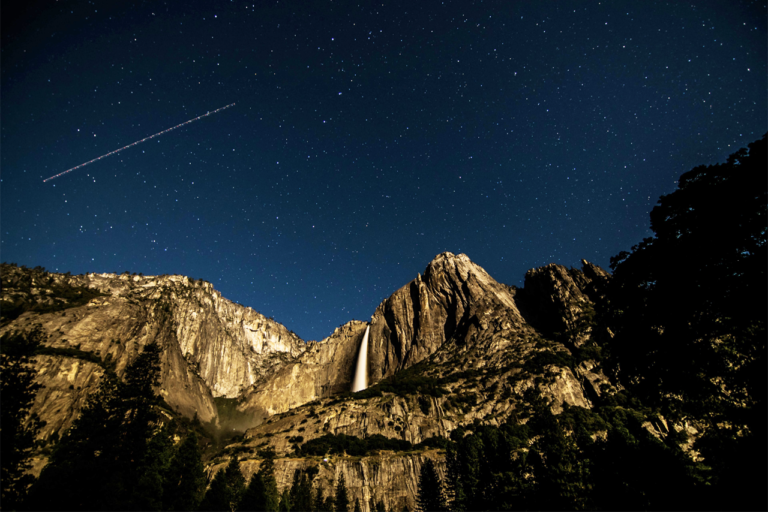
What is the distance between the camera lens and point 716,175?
13164mm

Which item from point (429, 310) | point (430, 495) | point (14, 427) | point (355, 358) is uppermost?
point (429, 310)

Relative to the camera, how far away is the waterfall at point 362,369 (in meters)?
157

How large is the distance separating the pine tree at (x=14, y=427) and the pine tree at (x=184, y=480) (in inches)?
560

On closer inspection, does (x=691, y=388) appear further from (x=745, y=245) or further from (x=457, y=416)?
(x=457, y=416)

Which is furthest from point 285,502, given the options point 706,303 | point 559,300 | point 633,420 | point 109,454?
point 559,300

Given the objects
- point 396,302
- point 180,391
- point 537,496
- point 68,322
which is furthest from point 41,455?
point 396,302

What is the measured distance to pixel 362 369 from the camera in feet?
537

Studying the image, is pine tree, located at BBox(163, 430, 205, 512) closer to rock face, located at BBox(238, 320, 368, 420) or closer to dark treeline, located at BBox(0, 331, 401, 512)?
dark treeline, located at BBox(0, 331, 401, 512)

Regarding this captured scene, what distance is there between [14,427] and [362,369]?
147572 millimetres

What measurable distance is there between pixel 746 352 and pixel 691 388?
2181 millimetres

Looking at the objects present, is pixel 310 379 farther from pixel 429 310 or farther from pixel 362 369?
pixel 429 310

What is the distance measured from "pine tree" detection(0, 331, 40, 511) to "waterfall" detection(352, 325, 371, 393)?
137 meters

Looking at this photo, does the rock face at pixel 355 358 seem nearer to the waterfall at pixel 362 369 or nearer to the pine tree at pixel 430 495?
the waterfall at pixel 362 369

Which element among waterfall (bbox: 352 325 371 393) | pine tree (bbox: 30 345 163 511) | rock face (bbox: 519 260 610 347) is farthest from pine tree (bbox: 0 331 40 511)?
waterfall (bbox: 352 325 371 393)
